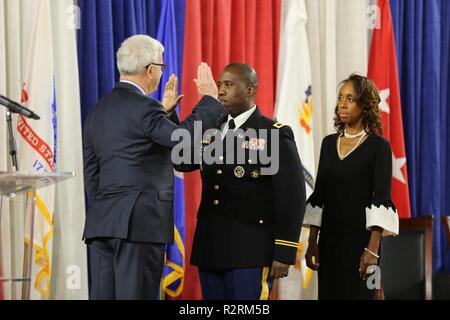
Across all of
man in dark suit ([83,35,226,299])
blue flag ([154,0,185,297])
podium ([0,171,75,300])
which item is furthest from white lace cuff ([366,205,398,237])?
blue flag ([154,0,185,297])

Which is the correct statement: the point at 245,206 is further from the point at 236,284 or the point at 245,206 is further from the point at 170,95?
the point at 170,95

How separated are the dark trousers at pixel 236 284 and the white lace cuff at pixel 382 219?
505 millimetres

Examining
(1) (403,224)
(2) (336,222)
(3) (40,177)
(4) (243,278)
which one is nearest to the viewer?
(3) (40,177)

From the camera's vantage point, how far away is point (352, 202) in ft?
11.1

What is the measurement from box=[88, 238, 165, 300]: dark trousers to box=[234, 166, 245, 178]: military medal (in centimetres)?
51

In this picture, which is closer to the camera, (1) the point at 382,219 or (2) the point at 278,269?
(2) the point at 278,269

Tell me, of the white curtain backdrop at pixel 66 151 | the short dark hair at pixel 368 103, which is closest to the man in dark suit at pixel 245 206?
the short dark hair at pixel 368 103

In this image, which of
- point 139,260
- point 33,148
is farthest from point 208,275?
point 33,148

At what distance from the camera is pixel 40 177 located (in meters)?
2.71

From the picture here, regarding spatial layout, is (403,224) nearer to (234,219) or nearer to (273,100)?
(273,100)

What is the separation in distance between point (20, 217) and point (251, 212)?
1720mm

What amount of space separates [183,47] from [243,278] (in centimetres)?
232

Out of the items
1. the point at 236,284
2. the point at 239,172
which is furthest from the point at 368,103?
the point at 236,284

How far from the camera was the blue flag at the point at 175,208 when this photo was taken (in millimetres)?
4738
